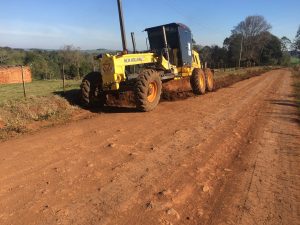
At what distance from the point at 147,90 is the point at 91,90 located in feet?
7.03

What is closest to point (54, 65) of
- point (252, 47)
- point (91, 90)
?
point (91, 90)

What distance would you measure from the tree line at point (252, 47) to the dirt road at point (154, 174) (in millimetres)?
79670

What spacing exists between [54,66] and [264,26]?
2564 inches

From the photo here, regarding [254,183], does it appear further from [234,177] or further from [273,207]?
[273,207]

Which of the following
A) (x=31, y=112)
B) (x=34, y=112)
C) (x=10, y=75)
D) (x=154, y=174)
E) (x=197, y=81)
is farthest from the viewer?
(x=10, y=75)

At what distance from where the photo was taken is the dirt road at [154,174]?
446cm

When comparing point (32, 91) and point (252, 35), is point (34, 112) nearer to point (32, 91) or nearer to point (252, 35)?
point (32, 91)

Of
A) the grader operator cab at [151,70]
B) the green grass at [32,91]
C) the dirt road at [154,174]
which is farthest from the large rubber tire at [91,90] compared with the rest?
the dirt road at [154,174]

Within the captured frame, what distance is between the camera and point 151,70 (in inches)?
474

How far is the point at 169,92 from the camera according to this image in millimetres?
15180

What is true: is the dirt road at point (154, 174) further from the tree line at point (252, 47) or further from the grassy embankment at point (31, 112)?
the tree line at point (252, 47)

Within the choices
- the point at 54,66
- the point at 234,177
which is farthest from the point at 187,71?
the point at 54,66

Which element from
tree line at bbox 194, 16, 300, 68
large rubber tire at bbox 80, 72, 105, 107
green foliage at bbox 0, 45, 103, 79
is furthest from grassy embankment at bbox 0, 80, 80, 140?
tree line at bbox 194, 16, 300, 68

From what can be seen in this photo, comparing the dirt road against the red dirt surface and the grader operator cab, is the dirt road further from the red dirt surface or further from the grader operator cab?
the red dirt surface
